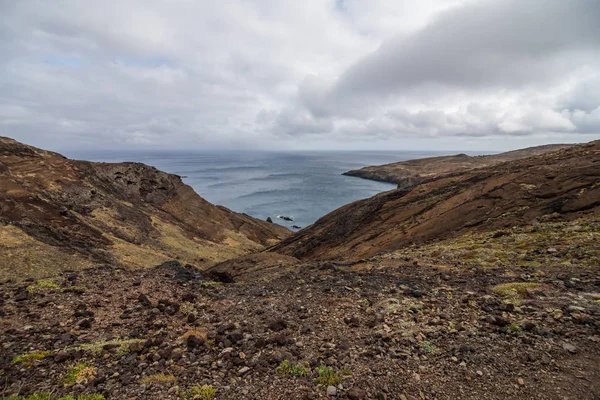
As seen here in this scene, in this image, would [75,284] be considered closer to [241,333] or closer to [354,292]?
[241,333]

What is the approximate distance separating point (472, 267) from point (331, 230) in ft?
93.4

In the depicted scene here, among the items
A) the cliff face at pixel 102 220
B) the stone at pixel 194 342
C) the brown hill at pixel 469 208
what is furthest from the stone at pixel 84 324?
the brown hill at pixel 469 208

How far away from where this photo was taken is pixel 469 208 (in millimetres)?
28578

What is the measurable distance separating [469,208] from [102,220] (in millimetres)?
46770

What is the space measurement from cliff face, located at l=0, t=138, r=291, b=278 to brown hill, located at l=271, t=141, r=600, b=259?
2142 cm

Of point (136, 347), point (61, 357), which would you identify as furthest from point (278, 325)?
point (61, 357)

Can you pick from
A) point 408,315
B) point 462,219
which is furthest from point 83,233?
point 462,219

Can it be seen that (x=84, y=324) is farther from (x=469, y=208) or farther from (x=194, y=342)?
(x=469, y=208)

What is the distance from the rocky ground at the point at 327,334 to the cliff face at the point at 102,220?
12.5 meters

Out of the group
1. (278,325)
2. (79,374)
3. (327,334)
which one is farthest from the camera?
(278,325)

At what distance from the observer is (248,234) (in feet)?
230

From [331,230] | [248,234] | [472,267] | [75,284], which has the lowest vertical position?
[248,234]

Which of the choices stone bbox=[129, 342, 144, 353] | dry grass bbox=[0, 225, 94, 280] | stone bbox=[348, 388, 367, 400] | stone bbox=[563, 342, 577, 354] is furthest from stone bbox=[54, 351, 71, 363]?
stone bbox=[563, 342, 577, 354]

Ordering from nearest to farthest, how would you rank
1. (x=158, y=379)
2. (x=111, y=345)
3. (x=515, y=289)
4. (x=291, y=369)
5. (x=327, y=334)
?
(x=158, y=379), (x=291, y=369), (x=111, y=345), (x=327, y=334), (x=515, y=289)
